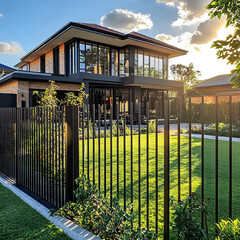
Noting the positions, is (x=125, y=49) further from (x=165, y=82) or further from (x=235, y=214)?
(x=235, y=214)

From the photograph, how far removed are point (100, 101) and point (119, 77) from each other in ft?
9.42

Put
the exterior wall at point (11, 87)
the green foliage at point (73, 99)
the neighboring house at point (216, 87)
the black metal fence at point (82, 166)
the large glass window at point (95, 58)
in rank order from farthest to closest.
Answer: the neighboring house at point (216, 87) < the large glass window at point (95, 58) < the exterior wall at point (11, 87) < the green foliage at point (73, 99) < the black metal fence at point (82, 166)

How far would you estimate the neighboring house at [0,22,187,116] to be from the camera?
17.9 m

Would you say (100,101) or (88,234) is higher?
(100,101)

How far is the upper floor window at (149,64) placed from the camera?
79.0ft

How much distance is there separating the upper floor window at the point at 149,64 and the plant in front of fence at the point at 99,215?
21.1 m

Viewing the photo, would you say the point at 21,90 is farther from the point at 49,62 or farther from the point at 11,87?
the point at 49,62

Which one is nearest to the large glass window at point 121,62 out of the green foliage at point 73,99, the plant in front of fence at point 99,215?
the green foliage at point 73,99

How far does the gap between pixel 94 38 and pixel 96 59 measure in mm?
1931

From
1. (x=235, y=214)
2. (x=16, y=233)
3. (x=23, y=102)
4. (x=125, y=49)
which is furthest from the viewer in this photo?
(x=125, y=49)

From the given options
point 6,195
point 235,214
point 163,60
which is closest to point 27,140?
point 6,195

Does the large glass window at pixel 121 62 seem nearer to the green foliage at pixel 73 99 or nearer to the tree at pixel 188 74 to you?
the tree at pixel 188 74

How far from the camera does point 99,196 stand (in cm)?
328

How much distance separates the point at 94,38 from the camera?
20.0m
